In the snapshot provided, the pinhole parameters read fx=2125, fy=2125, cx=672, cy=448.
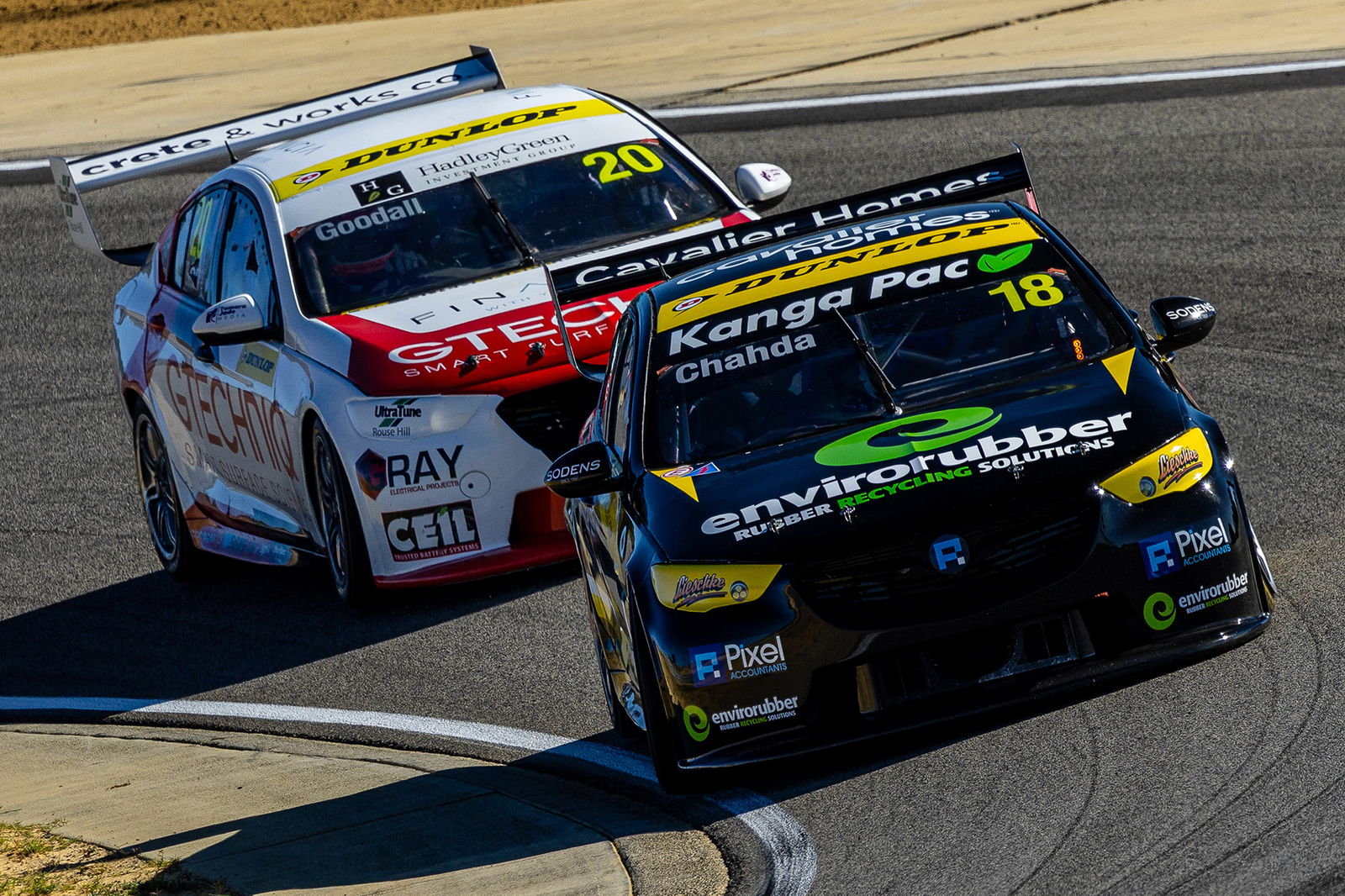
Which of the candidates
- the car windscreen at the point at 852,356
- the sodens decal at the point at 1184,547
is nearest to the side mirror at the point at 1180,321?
the car windscreen at the point at 852,356

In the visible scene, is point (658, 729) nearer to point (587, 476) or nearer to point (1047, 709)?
point (587, 476)

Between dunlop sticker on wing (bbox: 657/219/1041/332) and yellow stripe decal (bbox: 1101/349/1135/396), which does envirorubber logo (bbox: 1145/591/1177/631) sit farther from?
dunlop sticker on wing (bbox: 657/219/1041/332)

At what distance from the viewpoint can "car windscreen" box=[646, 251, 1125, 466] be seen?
7000mm

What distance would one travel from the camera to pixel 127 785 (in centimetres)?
772

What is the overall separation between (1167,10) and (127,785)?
1546 cm

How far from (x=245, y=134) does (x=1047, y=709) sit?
6.62 m

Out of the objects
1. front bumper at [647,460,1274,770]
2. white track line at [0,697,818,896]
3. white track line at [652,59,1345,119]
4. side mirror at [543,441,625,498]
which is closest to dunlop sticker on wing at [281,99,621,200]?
white track line at [0,697,818,896]

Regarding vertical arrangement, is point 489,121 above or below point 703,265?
above

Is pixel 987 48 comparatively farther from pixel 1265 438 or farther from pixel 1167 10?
pixel 1265 438

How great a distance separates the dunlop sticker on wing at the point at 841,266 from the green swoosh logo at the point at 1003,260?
6 centimetres

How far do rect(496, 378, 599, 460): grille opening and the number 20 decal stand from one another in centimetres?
163

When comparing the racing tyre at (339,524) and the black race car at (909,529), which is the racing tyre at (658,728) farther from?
the racing tyre at (339,524)

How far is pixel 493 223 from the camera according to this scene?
10.2 m

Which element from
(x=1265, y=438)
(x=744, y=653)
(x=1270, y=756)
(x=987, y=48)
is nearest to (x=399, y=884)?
(x=744, y=653)
